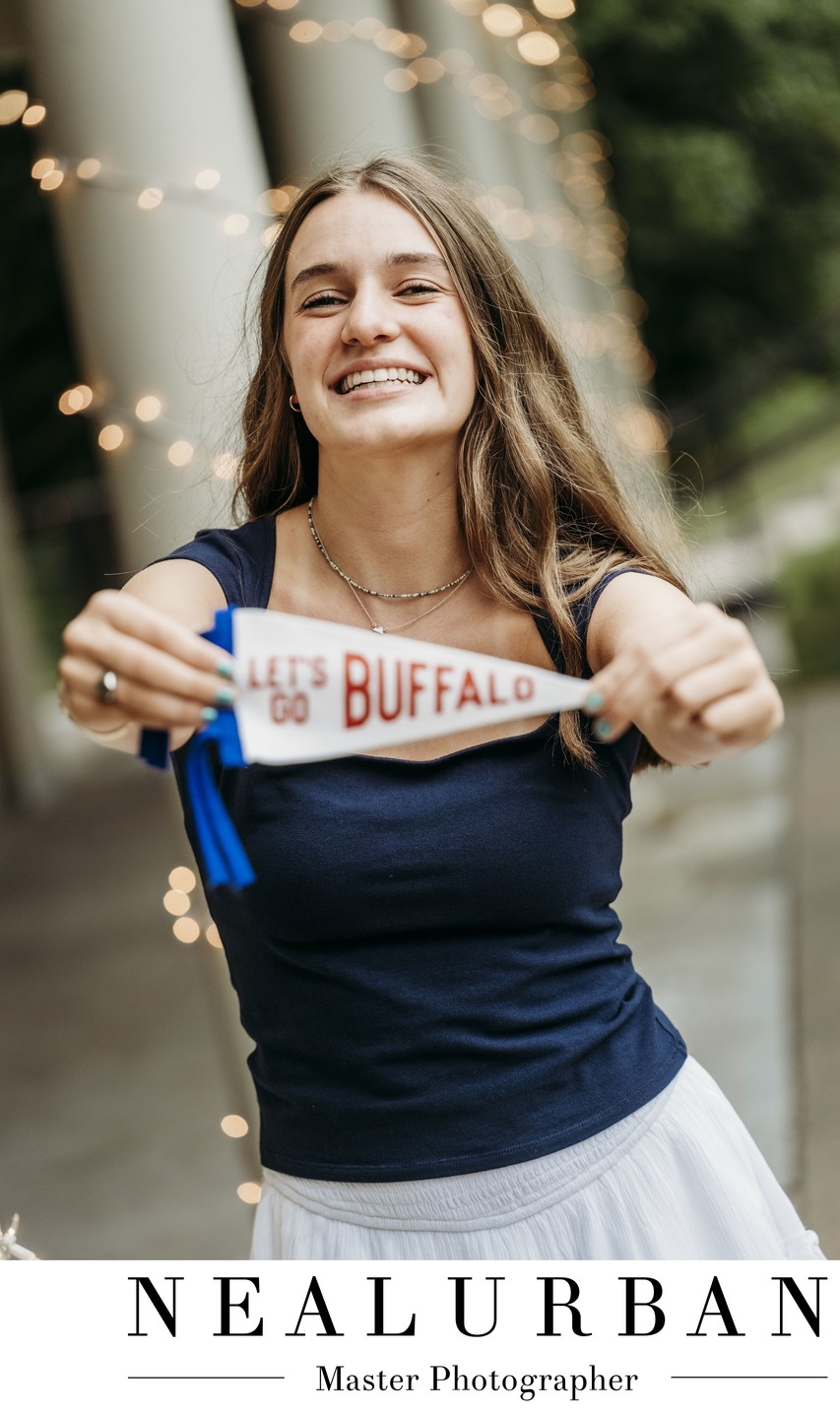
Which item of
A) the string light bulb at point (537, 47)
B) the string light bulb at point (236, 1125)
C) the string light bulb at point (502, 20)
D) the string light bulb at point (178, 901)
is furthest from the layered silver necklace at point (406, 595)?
the string light bulb at point (537, 47)

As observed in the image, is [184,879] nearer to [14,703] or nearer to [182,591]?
[182,591]

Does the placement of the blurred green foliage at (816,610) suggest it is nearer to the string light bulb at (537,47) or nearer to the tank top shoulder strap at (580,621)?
the string light bulb at (537,47)

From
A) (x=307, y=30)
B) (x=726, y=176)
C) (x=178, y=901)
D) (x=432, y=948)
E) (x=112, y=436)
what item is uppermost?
(x=726, y=176)

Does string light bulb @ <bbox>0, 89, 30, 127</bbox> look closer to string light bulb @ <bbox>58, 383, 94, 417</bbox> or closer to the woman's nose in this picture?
string light bulb @ <bbox>58, 383, 94, 417</bbox>

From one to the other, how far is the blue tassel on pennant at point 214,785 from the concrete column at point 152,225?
1.15 m

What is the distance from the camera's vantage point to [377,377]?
1.70m

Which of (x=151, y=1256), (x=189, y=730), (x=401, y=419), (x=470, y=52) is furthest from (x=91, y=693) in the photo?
(x=470, y=52)

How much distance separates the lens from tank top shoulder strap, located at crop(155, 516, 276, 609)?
179cm

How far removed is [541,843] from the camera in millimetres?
1724

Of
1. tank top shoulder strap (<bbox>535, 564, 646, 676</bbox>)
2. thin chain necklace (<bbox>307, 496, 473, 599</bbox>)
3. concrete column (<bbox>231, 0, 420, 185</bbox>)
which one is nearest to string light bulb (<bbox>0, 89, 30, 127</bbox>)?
concrete column (<bbox>231, 0, 420, 185</bbox>)

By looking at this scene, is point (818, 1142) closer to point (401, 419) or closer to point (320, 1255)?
point (320, 1255)

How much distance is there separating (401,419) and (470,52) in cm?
601

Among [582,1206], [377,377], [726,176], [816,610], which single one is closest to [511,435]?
[377,377]

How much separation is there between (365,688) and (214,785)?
228 millimetres
